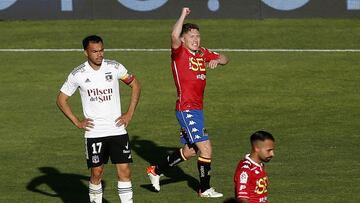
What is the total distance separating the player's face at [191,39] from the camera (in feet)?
53.9

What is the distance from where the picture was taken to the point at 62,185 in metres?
18.1

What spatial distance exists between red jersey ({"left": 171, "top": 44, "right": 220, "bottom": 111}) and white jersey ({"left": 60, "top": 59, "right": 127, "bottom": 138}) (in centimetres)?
205

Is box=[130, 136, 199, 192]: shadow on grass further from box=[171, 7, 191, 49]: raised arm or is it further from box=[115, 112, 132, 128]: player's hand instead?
box=[115, 112, 132, 128]: player's hand

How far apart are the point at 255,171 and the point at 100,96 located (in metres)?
3.65

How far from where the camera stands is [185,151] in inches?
679

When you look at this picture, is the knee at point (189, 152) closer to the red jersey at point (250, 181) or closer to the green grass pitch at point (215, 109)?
the green grass pitch at point (215, 109)

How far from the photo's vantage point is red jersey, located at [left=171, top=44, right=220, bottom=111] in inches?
656

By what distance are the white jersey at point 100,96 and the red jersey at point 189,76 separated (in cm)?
205

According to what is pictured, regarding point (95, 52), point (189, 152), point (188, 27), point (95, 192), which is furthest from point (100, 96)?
point (189, 152)

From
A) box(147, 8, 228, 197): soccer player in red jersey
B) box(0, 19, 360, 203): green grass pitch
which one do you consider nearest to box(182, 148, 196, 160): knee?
box(147, 8, 228, 197): soccer player in red jersey

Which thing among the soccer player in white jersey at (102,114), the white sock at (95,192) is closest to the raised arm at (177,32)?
the soccer player in white jersey at (102,114)

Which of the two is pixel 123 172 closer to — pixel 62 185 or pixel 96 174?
pixel 96 174

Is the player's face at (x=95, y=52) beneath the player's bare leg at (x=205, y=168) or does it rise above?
above

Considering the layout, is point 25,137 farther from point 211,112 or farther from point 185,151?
point 185,151
